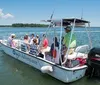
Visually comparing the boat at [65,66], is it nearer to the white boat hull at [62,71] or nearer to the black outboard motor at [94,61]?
the white boat hull at [62,71]

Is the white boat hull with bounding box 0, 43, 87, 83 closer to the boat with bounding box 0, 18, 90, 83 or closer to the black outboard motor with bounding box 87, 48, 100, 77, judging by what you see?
the boat with bounding box 0, 18, 90, 83

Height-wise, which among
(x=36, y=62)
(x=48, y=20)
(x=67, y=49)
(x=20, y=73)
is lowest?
(x=20, y=73)

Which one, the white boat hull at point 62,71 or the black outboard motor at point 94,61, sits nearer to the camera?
the black outboard motor at point 94,61

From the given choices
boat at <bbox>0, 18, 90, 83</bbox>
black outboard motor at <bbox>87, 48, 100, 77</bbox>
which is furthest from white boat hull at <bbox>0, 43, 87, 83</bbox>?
black outboard motor at <bbox>87, 48, 100, 77</bbox>

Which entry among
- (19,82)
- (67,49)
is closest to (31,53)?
(19,82)

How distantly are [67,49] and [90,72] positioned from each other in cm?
118

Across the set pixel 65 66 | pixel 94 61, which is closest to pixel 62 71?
pixel 65 66

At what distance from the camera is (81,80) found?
25.9ft

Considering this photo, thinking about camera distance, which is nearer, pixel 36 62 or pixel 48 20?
pixel 48 20

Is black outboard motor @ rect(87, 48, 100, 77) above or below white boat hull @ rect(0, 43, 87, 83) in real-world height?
above

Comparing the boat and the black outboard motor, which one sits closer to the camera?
the black outboard motor

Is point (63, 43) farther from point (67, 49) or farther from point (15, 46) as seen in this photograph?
point (15, 46)

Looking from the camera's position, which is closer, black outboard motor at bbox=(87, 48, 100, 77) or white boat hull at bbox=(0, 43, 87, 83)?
black outboard motor at bbox=(87, 48, 100, 77)

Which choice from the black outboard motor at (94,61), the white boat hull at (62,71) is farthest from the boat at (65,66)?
the black outboard motor at (94,61)
